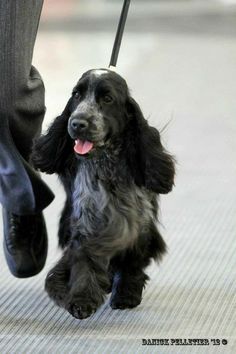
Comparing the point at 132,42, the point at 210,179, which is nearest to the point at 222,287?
the point at 210,179

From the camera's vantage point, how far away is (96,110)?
202 cm

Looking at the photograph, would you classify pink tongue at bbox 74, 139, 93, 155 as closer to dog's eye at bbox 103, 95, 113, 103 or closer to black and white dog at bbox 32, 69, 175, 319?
black and white dog at bbox 32, 69, 175, 319

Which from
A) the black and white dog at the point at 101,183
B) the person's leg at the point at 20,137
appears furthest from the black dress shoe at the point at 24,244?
the black and white dog at the point at 101,183

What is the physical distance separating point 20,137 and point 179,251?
0.70 metres

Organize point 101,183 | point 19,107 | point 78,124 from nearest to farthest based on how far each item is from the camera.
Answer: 1. point 78,124
2. point 101,183
3. point 19,107

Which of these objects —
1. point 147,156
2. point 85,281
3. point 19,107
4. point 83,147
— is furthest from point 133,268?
point 19,107

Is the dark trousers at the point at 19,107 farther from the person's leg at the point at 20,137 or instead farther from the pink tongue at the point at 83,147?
the pink tongue at the point at 83,147

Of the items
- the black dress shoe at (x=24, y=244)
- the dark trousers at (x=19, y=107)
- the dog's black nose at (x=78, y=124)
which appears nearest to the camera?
the dog's black nose at (x=78, y=124)

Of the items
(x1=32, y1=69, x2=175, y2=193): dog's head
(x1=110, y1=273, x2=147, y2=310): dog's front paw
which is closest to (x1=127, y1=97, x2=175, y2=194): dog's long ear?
(x1=32, y1=69, x2=175, y2=193): dog's head

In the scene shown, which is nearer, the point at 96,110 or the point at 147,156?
the point at 96,110

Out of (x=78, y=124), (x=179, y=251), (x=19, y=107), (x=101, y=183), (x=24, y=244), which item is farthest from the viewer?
(x=179, y=251)

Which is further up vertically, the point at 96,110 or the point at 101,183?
the point at 96,110

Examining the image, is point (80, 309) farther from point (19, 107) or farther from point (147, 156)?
point (19, 107)

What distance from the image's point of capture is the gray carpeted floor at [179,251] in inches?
79.9
